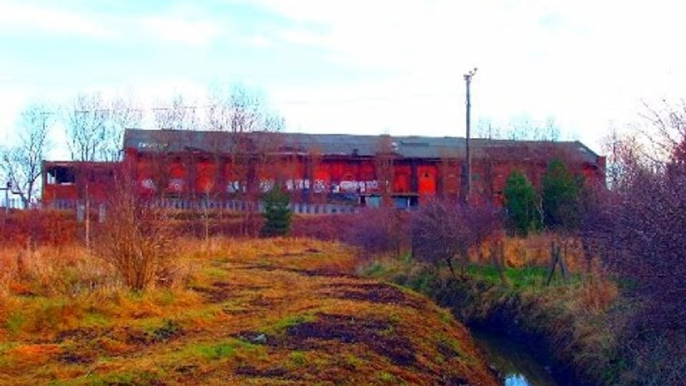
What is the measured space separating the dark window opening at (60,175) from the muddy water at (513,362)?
128 feet

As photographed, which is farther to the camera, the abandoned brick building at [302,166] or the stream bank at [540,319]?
the abandoned brick building at [302,166]

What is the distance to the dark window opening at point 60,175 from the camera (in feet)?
167

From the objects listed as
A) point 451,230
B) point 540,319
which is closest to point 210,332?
point 540,319

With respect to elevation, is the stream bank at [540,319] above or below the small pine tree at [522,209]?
below

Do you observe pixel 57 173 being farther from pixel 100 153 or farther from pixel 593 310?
pixel 593 310

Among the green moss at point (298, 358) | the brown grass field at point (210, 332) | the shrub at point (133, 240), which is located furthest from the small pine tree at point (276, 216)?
the green moss at point (298, 358)

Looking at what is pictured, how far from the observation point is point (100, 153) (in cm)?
5400

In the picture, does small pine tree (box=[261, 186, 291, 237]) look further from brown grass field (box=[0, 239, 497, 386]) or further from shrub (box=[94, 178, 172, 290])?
shrub (box=[94, 178, 172, 290])

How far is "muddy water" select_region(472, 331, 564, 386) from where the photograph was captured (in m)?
14.4

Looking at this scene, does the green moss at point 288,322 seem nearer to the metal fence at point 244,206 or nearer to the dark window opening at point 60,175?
the metal fence at point 244,206

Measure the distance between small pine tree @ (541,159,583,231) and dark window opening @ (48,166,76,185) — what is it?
115ft

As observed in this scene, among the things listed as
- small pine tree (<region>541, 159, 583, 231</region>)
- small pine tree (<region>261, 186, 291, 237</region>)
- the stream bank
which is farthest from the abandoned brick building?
the stream bank

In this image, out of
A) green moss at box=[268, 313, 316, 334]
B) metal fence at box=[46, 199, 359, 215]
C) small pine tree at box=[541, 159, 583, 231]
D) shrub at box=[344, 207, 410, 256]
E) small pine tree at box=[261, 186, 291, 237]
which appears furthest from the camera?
metal fence at box=[46, 199, 359, 215]

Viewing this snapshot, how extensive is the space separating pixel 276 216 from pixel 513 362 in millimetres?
25681
